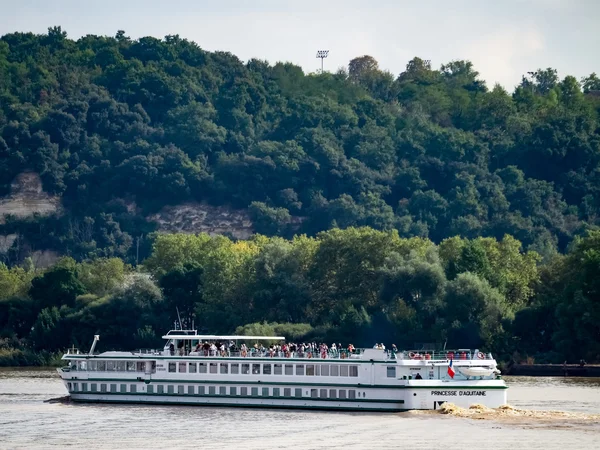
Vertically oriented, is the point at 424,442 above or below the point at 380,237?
below

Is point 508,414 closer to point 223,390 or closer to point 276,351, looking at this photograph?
point 276,351

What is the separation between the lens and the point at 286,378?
8138 cm

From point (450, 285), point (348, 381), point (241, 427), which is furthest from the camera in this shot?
point (450, 285)

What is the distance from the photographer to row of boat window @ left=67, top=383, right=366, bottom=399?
8006 centimetres

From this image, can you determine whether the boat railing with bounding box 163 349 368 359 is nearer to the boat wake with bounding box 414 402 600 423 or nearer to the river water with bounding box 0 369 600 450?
the river water with bounding box 0 369 600 450

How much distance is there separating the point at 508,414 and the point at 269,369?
13.5 m

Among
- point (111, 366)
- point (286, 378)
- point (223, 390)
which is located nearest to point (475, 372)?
point (286, 378)

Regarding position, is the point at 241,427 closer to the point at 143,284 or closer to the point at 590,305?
the point at 590,305

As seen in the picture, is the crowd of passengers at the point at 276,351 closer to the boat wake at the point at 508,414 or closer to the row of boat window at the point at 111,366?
the row of boat window at the point at 111,366

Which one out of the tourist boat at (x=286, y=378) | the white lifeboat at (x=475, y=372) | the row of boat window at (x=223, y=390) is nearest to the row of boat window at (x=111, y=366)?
the tourist boat at (x=286, y=378)

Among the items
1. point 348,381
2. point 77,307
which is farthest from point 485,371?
point 77,307

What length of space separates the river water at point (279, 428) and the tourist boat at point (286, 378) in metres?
0.91

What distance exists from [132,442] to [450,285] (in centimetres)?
5858

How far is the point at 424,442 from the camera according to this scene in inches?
2665
